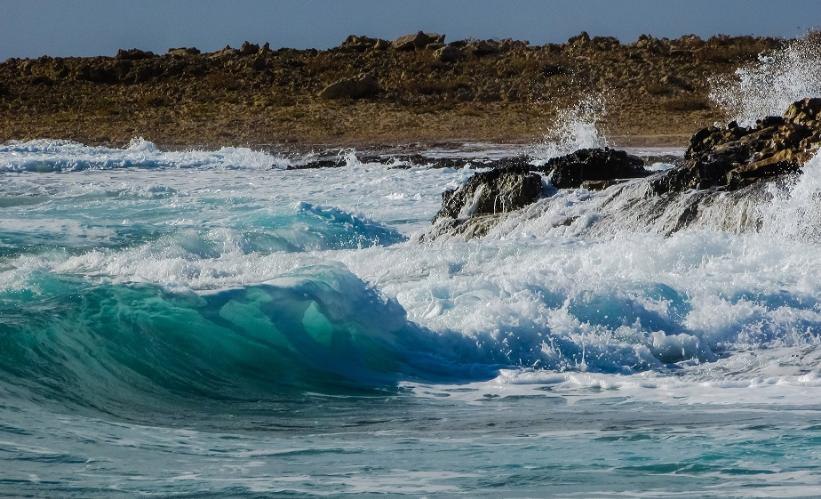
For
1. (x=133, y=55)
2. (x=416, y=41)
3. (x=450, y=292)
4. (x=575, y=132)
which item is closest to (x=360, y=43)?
(x=416, y=41)

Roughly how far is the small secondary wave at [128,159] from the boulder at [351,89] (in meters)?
8.87

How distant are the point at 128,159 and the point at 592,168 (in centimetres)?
1490

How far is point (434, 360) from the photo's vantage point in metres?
9.20

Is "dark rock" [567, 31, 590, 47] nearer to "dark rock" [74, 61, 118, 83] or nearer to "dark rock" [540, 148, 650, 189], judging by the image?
"dark rock" [74, 61, 118, 83]

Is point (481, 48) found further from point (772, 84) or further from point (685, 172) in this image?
point (685, 172)

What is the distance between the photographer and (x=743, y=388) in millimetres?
7957

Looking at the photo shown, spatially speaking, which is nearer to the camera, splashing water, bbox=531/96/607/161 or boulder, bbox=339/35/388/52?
splashing water, bbox=531/96/607/161

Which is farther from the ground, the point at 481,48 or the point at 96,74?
the point at 481,48

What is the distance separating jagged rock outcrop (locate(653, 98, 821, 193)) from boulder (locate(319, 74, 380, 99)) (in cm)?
2470

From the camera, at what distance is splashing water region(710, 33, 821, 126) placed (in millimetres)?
24297

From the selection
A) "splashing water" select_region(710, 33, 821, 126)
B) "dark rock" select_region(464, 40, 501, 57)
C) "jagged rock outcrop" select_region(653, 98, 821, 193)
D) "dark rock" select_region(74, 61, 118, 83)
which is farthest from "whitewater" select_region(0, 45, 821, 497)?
"dark rock" select_region(464, 40, 501, 57)

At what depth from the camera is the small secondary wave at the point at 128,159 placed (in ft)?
88.7

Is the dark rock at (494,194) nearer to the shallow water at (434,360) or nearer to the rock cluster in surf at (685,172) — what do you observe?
the rock cluster in surf at (685,172)

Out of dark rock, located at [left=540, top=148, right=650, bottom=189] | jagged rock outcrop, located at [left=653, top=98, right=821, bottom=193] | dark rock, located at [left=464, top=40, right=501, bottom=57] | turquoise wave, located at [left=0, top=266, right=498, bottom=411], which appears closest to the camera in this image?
turquoise wave, located at [left=0, top=266, right=498, bottom=411]
